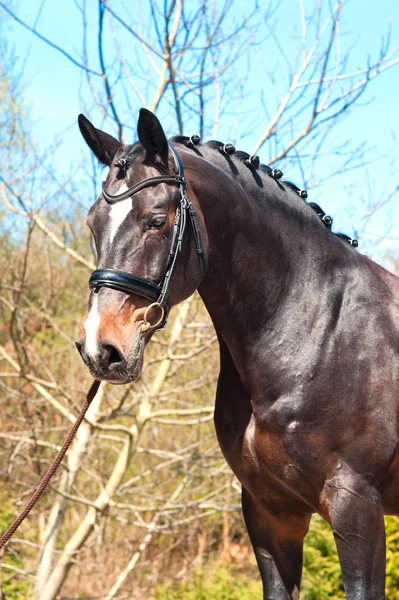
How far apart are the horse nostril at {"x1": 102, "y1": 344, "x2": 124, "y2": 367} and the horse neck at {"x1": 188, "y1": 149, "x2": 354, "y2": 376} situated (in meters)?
0.56

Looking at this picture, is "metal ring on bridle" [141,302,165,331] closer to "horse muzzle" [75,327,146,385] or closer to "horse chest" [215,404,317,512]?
"horse muzzle" [75,327,146,385]

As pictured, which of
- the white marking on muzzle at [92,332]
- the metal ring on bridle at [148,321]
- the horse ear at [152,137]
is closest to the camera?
the white marking on muzzle at [92,332]

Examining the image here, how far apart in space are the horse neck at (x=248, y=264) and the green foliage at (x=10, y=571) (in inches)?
177

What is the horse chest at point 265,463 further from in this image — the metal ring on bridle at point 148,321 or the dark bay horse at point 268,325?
the metal ring on bridle at point 148,321

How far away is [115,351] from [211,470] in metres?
4.65

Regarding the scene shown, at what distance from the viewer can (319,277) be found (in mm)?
2867

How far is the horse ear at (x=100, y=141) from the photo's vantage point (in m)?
2.77

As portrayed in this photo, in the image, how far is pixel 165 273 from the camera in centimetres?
250

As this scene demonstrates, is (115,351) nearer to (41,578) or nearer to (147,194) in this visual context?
(147,194)

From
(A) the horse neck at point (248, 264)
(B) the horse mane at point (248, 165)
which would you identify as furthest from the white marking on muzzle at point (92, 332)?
(B) the horse mane at point (248, 165)

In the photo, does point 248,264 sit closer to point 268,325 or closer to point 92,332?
point 268,325

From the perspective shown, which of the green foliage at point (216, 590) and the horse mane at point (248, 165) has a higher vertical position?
the horse mane at point (248, 165)

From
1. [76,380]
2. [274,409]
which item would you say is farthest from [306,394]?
[76,380]

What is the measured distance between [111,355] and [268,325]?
71 centimetres
